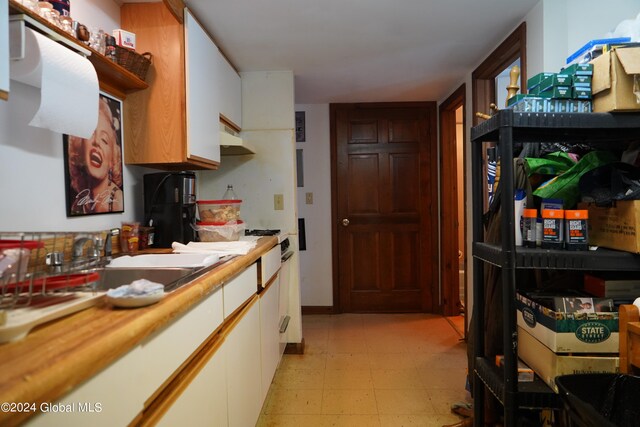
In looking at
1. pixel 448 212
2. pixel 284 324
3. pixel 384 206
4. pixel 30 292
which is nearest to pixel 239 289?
pixel 30 292

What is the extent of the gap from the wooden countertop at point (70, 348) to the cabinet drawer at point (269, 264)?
0.94 metres

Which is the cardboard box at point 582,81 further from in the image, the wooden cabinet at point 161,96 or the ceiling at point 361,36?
the wooden cabinet at point 161,96

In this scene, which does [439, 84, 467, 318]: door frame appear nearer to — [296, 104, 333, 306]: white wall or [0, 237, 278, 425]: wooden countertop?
[296, 104, 333, 306]: white wall

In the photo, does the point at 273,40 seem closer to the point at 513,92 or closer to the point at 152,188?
the point at 152,188

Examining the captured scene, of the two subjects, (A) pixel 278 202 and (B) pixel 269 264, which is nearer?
(B) pixel 269 264

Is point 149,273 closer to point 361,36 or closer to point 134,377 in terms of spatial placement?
point 134,377

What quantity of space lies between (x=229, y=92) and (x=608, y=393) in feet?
7.69

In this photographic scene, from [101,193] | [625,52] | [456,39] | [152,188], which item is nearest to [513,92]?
[625,52]

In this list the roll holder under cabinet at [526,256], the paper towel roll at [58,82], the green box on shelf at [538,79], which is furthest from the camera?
the green box on shelf at [538,79]

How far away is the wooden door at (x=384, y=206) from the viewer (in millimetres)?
3547

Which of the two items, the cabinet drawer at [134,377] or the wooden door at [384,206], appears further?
the wooden door at [384,206]

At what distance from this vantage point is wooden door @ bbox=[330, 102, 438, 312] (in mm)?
3547

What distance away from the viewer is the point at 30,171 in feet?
3.77

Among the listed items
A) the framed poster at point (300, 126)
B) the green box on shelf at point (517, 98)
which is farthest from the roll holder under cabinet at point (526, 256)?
the framed poster at point (300, 126)
